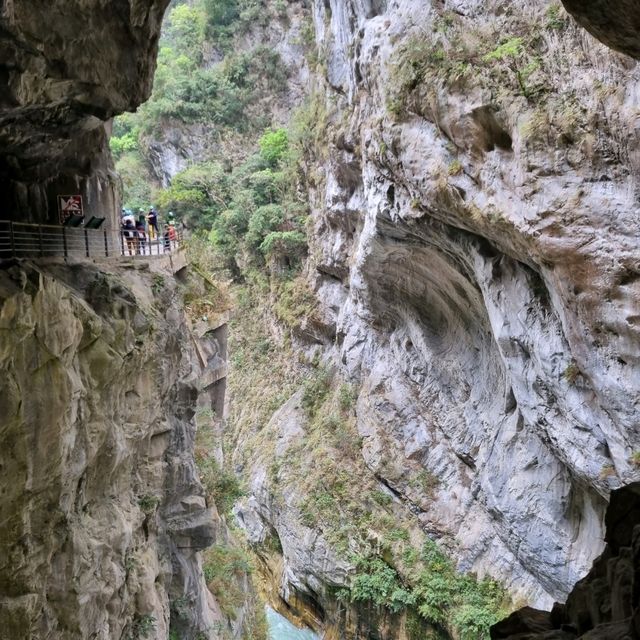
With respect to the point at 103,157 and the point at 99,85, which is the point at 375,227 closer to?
the point at 103,157

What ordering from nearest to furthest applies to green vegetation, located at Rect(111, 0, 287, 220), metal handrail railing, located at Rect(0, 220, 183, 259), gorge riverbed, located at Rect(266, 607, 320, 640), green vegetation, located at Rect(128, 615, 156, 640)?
metal handrail railing, located at Rect(0, 220, 183, 259) → green vegetation, located at Rect(128, 615, 156, 640) → gorge riverbed, located at Rect(266, 607, 320, 640) → green vegetation, located at Rect(111, 0, 287, 220)

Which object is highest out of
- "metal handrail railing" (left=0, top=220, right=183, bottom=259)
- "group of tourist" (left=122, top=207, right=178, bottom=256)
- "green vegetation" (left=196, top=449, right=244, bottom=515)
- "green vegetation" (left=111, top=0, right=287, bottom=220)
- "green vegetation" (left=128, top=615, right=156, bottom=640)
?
"green vegetation" (left=111, top=0, right=287, bottom=220)

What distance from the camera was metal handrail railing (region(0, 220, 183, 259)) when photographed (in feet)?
23.2

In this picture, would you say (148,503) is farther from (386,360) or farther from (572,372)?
(386,360)

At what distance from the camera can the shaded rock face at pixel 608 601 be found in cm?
495

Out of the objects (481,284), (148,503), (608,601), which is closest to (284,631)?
(148,503)

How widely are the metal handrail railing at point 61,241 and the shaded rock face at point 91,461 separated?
403 mm

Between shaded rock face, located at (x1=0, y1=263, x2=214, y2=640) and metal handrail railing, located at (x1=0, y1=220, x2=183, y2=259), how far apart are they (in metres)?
0.40

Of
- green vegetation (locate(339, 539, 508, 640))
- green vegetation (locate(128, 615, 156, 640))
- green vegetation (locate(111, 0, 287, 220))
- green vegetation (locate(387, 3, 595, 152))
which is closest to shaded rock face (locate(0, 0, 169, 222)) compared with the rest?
green vegetation (locate(387, 3, 595, 152))

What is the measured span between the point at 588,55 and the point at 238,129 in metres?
25.1

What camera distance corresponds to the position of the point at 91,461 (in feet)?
24.2

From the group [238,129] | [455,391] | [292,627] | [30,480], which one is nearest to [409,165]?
[455,391]

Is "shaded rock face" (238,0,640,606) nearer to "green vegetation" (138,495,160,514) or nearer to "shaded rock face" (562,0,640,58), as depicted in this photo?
"shaded rock face" (562,0,640,58)

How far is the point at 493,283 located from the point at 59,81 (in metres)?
9.14
